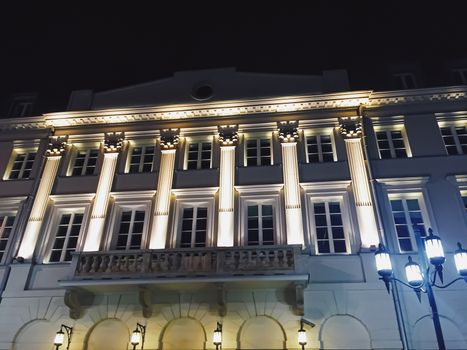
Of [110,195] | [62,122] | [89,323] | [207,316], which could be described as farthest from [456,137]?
[62,122]

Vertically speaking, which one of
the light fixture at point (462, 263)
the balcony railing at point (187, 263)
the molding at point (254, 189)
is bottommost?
the light fixture at point (462, 263)

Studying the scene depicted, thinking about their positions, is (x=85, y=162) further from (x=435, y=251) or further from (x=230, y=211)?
(x=435, y=251)

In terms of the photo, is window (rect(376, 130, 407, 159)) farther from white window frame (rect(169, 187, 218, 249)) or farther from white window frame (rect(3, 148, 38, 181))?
white window frame (rect(3, 148, 38, 181))

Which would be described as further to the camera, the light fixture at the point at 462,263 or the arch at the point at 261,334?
the arch at the point at 261,334

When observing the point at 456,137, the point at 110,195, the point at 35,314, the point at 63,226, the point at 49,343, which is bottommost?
the point at 49,343

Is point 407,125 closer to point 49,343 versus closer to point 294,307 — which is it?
point 294,307

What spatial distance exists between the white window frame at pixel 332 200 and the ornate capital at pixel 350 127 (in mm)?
2440

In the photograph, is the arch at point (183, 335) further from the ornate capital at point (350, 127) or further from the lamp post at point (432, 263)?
the ornate capital at point (350, 127)

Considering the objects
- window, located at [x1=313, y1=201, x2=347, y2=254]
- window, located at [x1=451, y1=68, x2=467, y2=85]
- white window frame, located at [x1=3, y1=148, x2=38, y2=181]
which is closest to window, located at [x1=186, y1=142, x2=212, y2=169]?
window, located at [x1=313, y1=201, x2=347, y2=254]

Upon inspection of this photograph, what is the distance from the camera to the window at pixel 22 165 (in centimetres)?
2000

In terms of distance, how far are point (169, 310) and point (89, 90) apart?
1248 centimetres

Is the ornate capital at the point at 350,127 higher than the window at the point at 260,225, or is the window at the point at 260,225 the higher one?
the ornate capital at the point at 350,127

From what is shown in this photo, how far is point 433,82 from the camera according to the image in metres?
19.7

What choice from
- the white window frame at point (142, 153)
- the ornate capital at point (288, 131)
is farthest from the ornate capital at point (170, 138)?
the ornate capital at point (288, 131)
